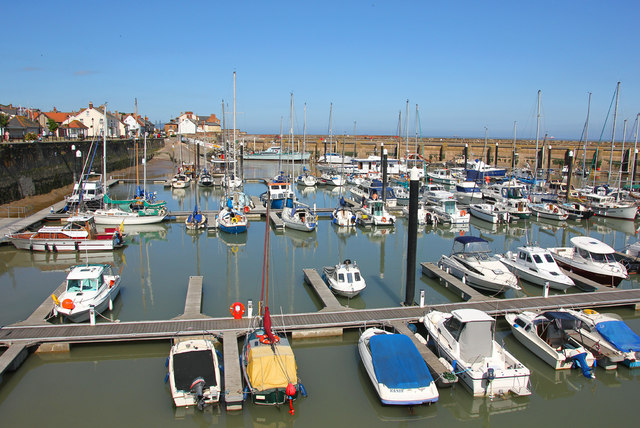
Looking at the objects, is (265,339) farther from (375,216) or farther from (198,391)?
(375,216)

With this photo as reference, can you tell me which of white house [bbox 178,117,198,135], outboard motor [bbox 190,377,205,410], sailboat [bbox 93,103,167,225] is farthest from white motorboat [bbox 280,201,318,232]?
white house [bbox 178,117,198,135]

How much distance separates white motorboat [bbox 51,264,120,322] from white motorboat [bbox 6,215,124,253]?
847 centimetres

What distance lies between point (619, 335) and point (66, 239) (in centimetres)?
2480

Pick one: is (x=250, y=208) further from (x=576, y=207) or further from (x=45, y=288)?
(x=576, y=207)

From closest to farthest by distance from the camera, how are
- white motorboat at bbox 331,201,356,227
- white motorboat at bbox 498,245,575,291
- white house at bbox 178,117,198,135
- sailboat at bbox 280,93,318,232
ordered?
white motorboat at bbox 498,245,575,291
sailboat at bbox 280,93,318,232
white motorboat at bbox 331,201,356,227
white house at bbox 178,117,198,135

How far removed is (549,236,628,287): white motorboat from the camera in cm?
1978

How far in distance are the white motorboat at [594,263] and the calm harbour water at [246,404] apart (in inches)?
66.6

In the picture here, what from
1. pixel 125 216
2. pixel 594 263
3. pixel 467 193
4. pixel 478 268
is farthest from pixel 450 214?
pixel 125 216

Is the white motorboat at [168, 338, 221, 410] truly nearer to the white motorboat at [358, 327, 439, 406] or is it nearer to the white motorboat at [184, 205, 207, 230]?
the white motorboat at [358, 327, 439, 406]

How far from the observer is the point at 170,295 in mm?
18703

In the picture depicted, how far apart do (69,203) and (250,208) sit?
42.0 ft

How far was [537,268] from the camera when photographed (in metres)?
19.8

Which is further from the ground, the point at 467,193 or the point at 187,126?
the point at 187,126

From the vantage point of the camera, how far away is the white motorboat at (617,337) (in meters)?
13.4
